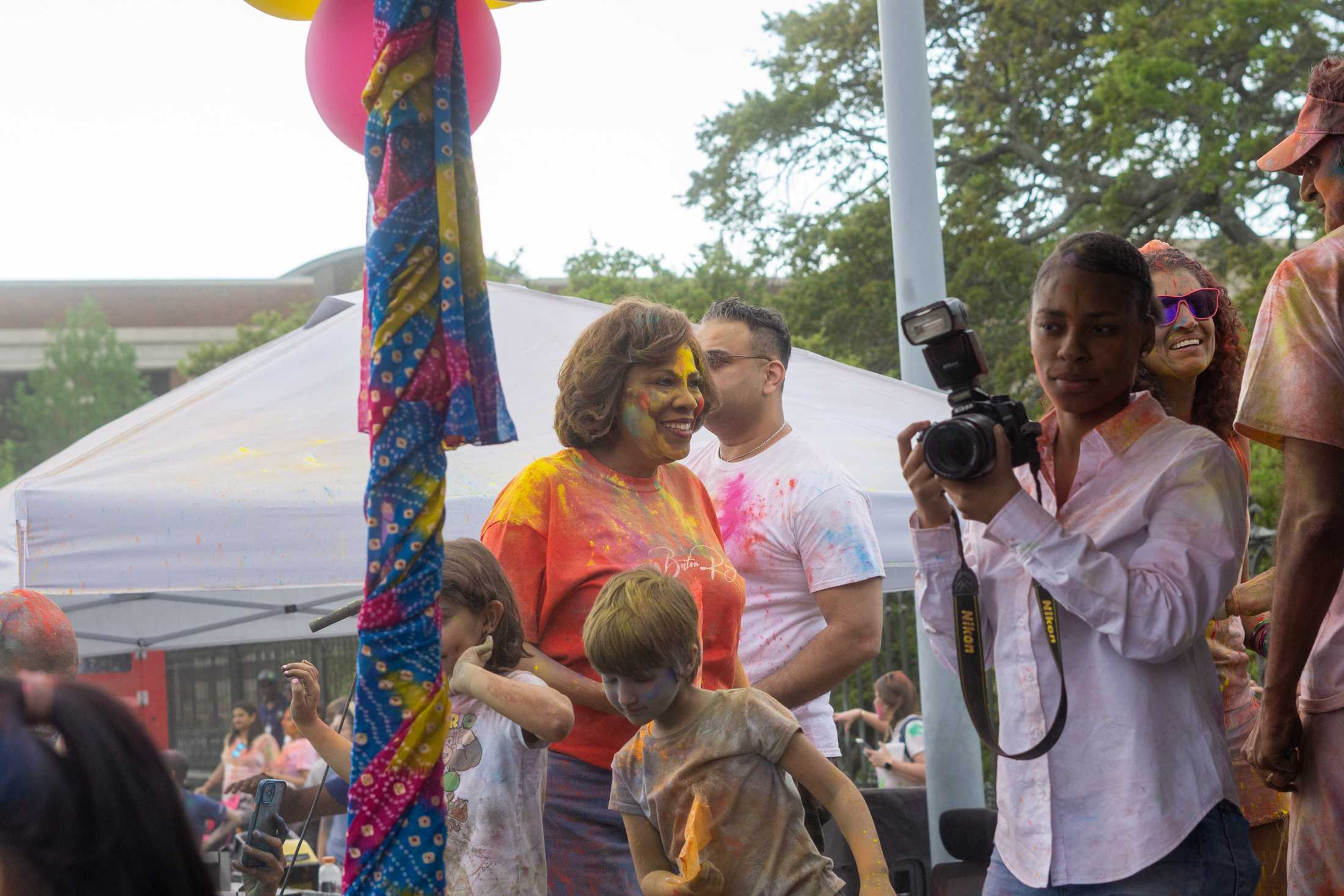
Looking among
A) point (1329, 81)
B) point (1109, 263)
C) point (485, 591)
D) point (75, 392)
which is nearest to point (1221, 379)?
point (1329, 81)

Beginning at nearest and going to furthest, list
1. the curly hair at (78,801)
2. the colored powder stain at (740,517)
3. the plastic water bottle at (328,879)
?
1. the curly hair at (78,801)
2. the colored powder stain at (740,517)
3. the plastic water bottle at (328,879)

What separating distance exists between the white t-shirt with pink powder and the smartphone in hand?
115cm

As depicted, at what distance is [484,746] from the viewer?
285cm

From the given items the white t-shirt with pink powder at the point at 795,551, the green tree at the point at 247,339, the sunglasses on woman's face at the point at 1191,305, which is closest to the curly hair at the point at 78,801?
the white t-shirt with pink powder at the point at 795,551

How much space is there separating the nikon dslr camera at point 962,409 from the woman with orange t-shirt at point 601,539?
91 cm

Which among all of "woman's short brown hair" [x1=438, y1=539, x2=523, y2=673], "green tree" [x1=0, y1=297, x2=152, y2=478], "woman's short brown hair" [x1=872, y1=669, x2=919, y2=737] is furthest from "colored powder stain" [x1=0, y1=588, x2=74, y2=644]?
"green tree" [x1=0, y1=297, x2=152, y2=478]

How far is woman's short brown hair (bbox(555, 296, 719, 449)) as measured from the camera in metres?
3.04

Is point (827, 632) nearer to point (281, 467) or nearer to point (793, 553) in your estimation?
point (793, 553)

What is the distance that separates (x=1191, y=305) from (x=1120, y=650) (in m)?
1.28

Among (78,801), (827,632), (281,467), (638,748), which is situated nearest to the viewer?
(78,801)

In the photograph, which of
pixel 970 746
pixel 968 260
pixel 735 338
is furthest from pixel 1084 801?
pixel 968 260

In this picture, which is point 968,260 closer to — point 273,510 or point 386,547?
point 273,510

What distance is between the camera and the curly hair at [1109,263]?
87.0 inches

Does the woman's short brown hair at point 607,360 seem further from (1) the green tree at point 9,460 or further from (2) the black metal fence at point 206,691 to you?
(1) the green tree at point 9,460
